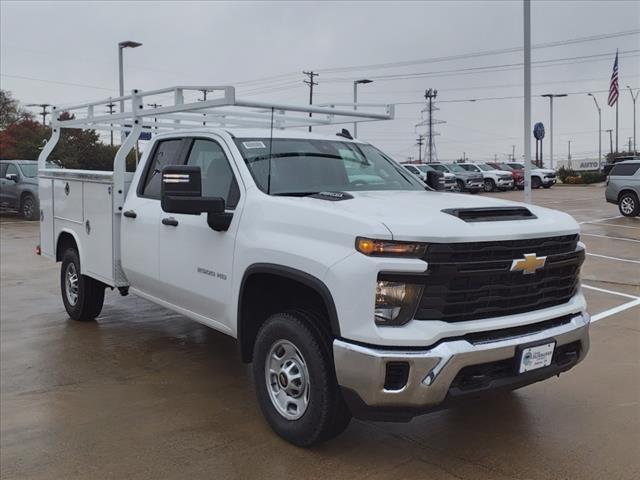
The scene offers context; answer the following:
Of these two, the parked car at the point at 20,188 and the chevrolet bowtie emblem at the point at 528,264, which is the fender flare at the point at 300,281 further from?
the parked car at the point at 20,188

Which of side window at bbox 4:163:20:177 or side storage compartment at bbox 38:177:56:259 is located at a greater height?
side window at bbox 4:163:20:177

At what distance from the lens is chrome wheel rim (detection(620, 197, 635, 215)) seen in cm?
1875

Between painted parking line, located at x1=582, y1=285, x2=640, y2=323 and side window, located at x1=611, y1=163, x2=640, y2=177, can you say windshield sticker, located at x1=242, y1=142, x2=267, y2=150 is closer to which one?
painted parking line, located at x1=582, y1=285, x2=640, y2=323

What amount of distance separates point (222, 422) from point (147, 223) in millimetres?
1962

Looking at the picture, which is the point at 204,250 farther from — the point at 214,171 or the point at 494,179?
the point at 494,179

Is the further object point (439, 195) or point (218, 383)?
point (218, 383)

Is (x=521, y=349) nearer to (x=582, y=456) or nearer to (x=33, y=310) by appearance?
(x=582, y=456)

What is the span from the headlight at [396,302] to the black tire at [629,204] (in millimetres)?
17393


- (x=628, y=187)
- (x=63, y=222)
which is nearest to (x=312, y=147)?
(x=63, y=222)

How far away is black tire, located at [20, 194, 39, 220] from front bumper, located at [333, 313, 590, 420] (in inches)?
745

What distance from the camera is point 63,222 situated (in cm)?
741

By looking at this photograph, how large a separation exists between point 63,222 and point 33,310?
1.41 m

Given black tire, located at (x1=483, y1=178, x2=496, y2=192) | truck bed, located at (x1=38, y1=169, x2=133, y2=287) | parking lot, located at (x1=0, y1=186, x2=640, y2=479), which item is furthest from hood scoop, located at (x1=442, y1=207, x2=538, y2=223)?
black tire, located at (x1=483, y1=178, x2=496, y2=192)

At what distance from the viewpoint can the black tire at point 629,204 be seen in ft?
61.2
